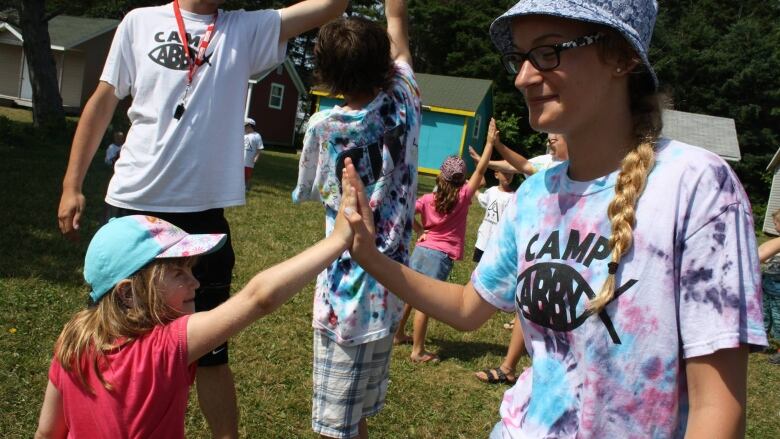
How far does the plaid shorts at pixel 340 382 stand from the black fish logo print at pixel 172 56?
52.1 inches

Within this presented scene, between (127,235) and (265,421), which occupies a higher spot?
(127,235)

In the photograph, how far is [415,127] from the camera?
3.02 meters

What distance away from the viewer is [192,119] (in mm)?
2967

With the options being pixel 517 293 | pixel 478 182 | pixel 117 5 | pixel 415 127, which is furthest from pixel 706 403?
pixel 117 5

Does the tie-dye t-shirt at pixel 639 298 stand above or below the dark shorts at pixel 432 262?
above

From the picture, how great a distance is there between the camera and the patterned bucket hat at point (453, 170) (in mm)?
6402

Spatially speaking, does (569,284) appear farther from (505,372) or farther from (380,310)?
(505,372)

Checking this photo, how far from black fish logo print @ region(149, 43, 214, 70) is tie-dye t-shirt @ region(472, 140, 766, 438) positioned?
71.8 inches

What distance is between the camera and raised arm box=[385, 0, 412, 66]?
3221 mm

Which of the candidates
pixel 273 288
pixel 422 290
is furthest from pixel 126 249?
pixel 422 290

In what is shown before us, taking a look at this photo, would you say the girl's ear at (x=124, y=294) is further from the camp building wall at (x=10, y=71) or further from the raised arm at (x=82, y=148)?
the camp building wall at (x=10, y=71)

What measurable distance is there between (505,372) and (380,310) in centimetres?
317

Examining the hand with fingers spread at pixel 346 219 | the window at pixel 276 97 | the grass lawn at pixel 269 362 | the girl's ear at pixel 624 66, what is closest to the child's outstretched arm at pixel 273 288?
the hand with fingers spread at pixel 346 219

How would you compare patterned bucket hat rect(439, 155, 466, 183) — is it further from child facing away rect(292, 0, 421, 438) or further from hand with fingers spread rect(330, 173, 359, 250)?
hand with fingers spread rect(330, 173, 359, 250)
